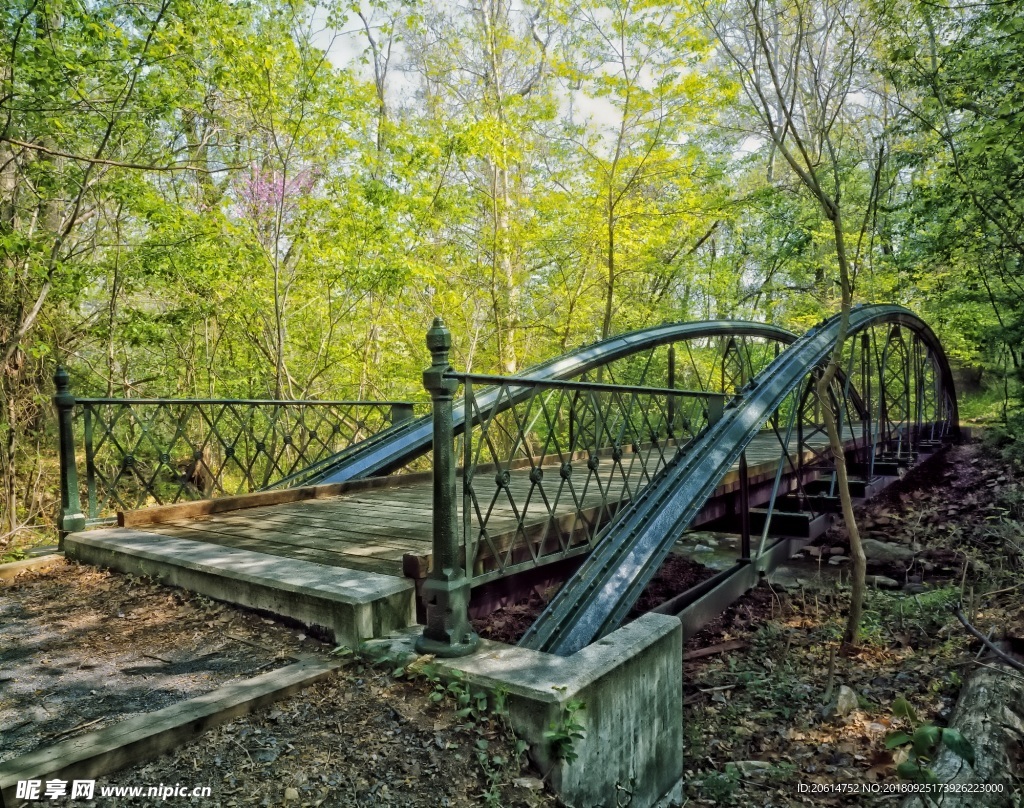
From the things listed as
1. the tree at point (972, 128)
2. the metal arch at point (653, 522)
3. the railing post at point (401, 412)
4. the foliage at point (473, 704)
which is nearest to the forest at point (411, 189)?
the tree at point (972, 128)

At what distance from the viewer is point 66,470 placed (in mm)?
4121

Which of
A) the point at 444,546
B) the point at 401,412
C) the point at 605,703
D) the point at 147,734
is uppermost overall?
the point at 401,412

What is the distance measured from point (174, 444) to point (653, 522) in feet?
16.7

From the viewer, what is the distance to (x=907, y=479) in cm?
1195

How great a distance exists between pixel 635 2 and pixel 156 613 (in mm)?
10946

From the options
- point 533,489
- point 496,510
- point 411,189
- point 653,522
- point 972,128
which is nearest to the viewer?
point 533,489

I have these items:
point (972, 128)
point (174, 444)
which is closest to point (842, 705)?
point (174, 444)

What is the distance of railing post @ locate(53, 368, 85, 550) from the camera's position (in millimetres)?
4059

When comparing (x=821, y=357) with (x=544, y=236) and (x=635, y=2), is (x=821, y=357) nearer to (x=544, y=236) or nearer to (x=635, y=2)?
(x=544, y=236)

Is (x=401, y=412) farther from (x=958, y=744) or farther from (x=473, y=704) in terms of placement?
(x=958, y=744)

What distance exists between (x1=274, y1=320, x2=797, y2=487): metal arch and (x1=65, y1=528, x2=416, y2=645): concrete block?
83.5 inches

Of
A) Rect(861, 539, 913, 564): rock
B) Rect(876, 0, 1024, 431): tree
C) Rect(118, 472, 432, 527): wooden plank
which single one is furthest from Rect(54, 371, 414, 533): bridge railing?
Rect(876, 0, 1024, 431): tree

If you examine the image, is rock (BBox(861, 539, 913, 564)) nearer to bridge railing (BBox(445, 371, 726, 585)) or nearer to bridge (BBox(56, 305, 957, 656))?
bridge (BBox(56, 305, 957, 656))

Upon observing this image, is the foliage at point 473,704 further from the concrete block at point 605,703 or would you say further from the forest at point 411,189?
the forest at point 411,189
